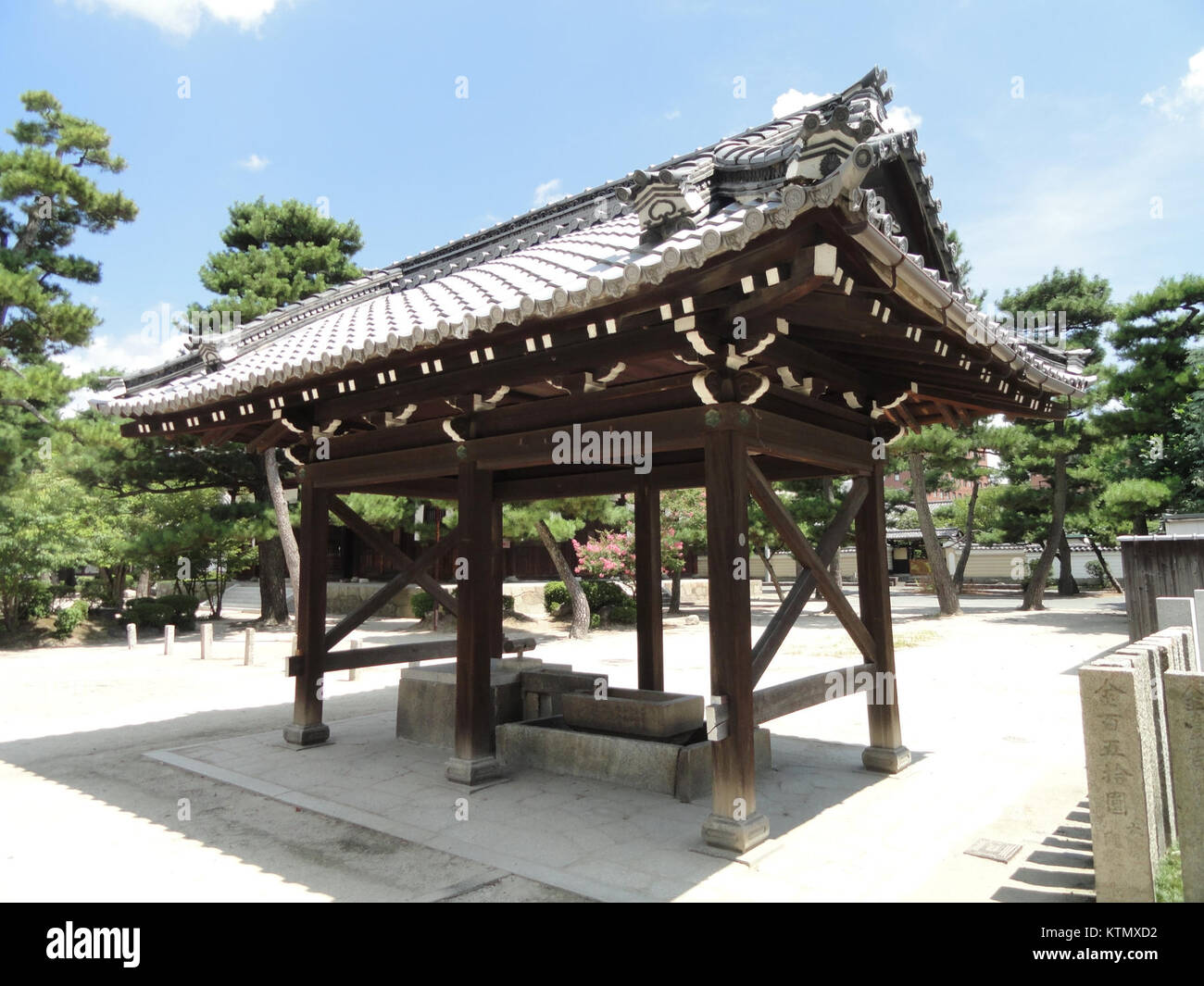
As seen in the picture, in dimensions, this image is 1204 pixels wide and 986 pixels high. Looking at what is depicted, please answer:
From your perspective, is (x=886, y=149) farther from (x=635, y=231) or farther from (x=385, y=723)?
(x=385, y=723)

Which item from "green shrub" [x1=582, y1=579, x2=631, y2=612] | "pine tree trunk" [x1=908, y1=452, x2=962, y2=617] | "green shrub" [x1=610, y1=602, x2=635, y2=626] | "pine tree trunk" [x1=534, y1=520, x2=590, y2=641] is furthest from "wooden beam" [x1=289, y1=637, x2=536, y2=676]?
"pine tree trunk" [x1=908, y1=452, x2=962, y2=617]

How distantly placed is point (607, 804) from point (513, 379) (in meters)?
3.33

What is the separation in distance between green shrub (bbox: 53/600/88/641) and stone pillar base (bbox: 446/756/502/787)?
62.1 feet

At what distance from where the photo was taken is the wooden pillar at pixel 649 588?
7930 mm

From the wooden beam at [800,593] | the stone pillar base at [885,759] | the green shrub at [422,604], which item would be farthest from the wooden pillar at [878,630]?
the green shrub at [422,604]

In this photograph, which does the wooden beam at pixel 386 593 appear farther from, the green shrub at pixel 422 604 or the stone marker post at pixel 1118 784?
the green shrub at pixel 422 604

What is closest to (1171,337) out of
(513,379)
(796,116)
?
(796,116)

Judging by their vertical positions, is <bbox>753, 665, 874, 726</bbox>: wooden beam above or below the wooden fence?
below

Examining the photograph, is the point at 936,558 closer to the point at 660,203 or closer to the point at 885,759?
the point at 885,759

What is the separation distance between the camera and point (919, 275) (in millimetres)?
3984

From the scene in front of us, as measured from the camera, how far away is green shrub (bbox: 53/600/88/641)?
65.5 ft

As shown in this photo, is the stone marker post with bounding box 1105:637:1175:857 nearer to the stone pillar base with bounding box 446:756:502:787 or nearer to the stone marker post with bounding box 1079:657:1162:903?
the stone marker post with bounding box 1079:657:1162:903

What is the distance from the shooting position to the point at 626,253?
16.6ft

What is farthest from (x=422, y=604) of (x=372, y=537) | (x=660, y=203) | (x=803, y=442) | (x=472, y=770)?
(x=660, y=203)
